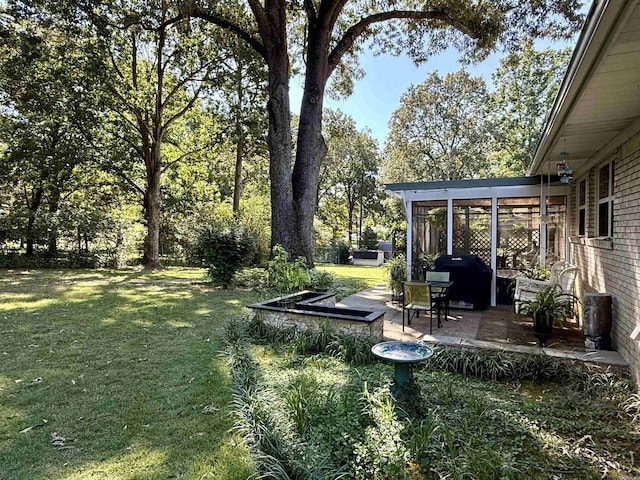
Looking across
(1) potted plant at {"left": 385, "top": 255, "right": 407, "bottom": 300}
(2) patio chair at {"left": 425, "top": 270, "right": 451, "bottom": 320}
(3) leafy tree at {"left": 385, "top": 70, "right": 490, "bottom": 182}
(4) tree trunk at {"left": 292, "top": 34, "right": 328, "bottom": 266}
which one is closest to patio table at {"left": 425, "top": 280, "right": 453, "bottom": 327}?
(2) patio chair at {"left": 425, "top": 270, "right": 451, "bottom": 320}

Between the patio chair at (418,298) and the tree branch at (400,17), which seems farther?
the tree branch at (400,17)

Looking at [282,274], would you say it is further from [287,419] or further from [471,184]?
[471,184]

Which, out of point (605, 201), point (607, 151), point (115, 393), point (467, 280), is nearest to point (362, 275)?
point (467, 280)

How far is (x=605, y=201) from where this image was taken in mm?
4996

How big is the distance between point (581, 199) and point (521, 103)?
1847cm

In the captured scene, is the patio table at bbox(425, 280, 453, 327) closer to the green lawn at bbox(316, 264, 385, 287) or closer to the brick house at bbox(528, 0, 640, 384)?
the brick house at bbox(528, 0, 640, 384)

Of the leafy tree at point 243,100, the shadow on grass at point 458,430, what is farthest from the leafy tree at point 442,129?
the shadow on grass at point 458,430

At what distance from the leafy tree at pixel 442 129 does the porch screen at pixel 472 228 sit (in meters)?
15.9

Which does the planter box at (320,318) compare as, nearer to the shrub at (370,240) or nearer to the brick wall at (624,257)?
the brick wall at (624,257)

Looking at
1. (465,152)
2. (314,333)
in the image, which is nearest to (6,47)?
(314,333)

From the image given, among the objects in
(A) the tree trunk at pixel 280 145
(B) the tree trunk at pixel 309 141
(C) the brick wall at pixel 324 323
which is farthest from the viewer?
(B) the tree trunk at pixel 309 141

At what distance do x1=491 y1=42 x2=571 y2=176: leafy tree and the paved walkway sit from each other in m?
17.4

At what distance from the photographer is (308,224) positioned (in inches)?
357

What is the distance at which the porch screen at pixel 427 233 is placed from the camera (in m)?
8.38
